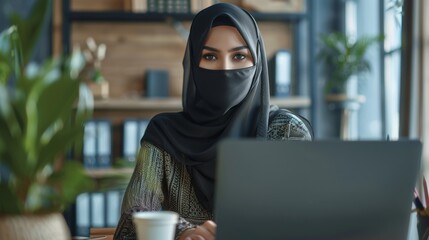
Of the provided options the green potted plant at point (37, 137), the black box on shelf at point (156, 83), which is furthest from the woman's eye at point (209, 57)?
the black box on shelf at point (156, 83)

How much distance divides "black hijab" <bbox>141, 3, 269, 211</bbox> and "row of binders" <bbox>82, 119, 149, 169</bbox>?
1911 millimetres

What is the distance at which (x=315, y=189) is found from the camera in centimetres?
100

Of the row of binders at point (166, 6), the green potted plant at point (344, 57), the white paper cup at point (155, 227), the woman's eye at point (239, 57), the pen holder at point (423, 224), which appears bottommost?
the pen holder at point (423, 224)

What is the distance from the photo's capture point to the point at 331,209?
1024 millimetres

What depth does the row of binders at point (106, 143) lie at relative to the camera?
378 cm

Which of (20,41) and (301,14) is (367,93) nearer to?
(301,14)

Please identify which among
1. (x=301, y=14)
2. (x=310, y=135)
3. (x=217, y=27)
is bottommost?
(x=310, y=135)

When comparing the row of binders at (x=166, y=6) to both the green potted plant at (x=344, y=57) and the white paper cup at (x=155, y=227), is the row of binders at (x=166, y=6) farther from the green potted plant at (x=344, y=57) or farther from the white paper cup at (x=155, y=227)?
the white paper cup at (x=155, y=227)

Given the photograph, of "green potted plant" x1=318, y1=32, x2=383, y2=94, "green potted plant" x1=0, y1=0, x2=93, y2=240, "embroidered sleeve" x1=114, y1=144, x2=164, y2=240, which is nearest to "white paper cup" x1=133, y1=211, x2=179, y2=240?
"green potted plant" x1=0, y1=0, x2=93, y2=240

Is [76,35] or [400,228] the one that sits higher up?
[76,35]

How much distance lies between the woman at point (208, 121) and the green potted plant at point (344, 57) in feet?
7.64

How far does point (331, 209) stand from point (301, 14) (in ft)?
9.88

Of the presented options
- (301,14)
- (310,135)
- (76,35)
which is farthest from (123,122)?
(310,135)

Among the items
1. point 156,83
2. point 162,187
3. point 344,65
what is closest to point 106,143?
point 156,83
